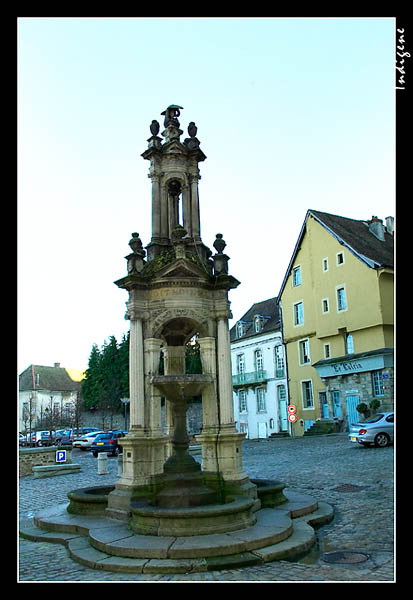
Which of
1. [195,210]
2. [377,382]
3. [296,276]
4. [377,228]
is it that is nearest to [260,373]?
[296,276]

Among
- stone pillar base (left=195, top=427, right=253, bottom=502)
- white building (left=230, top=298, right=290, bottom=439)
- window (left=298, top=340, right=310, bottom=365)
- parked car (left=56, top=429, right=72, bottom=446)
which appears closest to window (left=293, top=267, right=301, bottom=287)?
window (left=298, top=340, right=310, bottom=365)

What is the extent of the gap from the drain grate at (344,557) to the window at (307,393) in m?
31.1

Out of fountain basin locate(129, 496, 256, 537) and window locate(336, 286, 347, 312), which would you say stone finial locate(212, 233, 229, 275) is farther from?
window locate(336, 286, 347, 312)

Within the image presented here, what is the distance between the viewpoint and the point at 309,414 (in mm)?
37656

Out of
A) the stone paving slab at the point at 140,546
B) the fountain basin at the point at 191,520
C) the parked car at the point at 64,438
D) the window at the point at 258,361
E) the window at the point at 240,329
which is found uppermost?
the window at the point at 240,329

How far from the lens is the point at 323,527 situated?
9.58 m

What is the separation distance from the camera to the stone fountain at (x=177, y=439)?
829cm

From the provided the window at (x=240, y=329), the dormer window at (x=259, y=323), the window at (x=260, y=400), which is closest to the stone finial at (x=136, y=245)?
the window at (x=260, y=400)

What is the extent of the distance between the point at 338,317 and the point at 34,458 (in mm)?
20514

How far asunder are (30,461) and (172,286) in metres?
16.2

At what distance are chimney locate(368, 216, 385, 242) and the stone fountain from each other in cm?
2784

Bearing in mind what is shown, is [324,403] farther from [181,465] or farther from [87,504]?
[87,504]

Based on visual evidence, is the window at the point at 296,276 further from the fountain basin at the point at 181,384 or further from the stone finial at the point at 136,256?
the fountain basin at the point at 181,384
